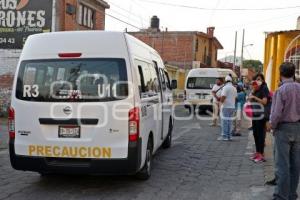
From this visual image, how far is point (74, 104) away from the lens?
5875 millimetres

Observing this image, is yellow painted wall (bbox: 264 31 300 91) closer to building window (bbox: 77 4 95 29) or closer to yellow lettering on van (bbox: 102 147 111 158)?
yellow lettering on van (bbox: 102 147 111 158)

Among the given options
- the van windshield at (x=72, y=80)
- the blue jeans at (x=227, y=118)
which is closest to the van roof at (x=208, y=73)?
the blue jeans at (x=227, y=118)

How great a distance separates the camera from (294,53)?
12.9 m

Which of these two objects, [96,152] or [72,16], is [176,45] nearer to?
[72,16]

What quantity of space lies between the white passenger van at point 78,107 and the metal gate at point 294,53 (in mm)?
7934

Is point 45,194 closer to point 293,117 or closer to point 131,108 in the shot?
point 131,108

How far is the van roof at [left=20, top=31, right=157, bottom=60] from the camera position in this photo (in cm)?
601

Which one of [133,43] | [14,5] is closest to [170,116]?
[133,43]

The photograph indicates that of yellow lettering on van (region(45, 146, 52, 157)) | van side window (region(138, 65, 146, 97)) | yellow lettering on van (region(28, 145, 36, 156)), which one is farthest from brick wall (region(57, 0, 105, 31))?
yellow lettering on van (region(45, 146, 52, 157))

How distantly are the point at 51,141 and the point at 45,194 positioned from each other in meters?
0.77

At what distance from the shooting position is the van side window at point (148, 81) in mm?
6480

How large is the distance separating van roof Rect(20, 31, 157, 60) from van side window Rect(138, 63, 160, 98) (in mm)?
630

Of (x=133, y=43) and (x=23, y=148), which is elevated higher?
(x=133, y=43)

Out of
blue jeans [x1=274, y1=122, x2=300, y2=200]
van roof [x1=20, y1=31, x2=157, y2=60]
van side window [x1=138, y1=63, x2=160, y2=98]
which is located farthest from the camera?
van side window [x1=138, y1=63, x2=160, y2=98]
